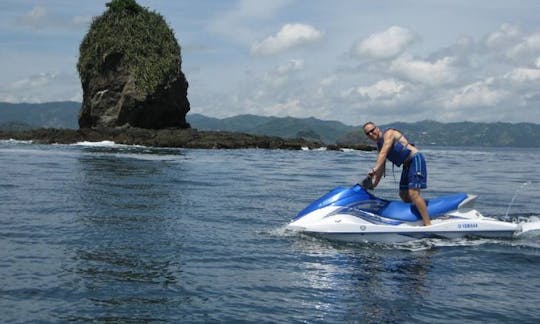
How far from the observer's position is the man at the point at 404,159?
1059cm

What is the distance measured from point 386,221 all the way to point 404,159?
1239 millimetres

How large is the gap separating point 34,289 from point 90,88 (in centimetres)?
6454

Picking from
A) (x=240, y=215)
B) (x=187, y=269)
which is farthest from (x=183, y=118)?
(x=187, y=269)

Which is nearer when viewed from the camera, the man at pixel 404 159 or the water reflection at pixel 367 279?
the water reflection at pixel 367 279

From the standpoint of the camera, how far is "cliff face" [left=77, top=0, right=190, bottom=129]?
64.9m

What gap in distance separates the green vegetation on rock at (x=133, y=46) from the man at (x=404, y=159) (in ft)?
186

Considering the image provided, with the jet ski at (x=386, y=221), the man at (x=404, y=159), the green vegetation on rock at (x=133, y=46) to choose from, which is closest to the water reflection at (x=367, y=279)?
the jet ski at (x=386, y=221)

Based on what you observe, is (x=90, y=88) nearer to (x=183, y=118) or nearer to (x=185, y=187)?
(x=183, y=118)

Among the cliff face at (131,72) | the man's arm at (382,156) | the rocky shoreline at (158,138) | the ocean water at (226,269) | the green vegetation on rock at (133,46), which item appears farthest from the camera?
the green vegetation on rock at (133,46)

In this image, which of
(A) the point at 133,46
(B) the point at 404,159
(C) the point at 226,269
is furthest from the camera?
(A) the point at 133,46

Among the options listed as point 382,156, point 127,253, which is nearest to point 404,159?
point 382,156

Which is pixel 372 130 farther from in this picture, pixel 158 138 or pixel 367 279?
pixel 158 138

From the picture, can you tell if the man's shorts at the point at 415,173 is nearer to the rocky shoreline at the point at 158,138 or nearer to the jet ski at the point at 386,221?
the jet ski at the point at 386,221

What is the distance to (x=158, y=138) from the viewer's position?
183ft
